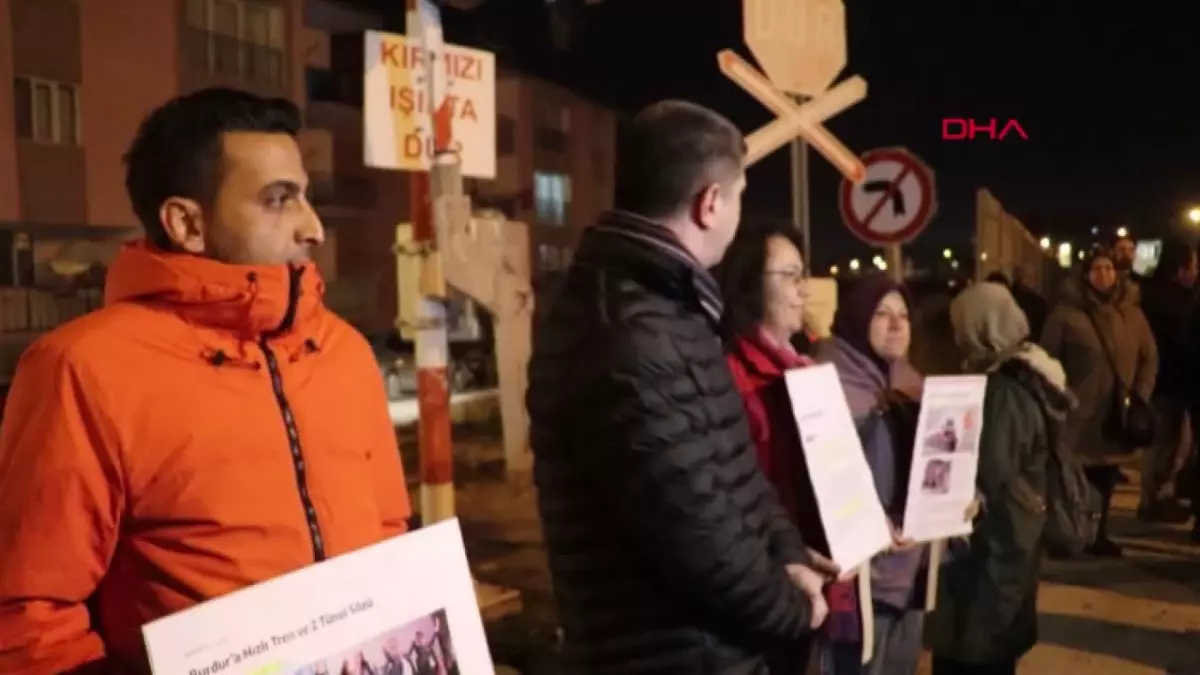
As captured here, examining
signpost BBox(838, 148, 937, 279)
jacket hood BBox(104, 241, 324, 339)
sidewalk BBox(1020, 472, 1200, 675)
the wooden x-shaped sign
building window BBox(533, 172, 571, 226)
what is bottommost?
sidewalk BBox(1020, 472, 1200, 675)

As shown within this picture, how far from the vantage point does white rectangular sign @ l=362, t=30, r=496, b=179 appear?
505cm

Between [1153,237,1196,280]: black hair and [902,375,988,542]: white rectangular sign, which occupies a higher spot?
[1153,237,1196,280]: black hair

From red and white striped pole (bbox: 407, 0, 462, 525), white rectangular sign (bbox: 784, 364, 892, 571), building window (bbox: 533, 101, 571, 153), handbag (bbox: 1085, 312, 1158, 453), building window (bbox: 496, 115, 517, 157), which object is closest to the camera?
white rectangular sign (bbox: 784, 364, 892, 571)

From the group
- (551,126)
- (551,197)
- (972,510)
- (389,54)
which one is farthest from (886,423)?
(551,197)

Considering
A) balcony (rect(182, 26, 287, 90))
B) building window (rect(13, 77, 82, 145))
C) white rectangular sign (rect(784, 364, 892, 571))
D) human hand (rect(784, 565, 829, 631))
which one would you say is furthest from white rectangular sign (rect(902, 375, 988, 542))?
balcony (rect(182, 26, 287, 90))

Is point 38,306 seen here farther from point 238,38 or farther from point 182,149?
point 182,149

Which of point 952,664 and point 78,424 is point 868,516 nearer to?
point 952,664

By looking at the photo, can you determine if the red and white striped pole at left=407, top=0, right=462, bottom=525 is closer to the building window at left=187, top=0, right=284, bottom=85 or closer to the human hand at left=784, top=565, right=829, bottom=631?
the human hand at left=784, top=565, right=829, bottom=631

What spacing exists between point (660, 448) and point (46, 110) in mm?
24443

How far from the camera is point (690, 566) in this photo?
2.44 metres

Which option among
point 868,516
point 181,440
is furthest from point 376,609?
point 868,516

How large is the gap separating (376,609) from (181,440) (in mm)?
423

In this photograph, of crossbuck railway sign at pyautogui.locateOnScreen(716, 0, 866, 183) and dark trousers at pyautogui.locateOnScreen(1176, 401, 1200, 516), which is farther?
dark trousers at pyautogui.locateOnScreen(1176, 401, 1200, 516)

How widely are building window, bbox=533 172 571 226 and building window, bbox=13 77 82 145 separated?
A: 21.7 meters
